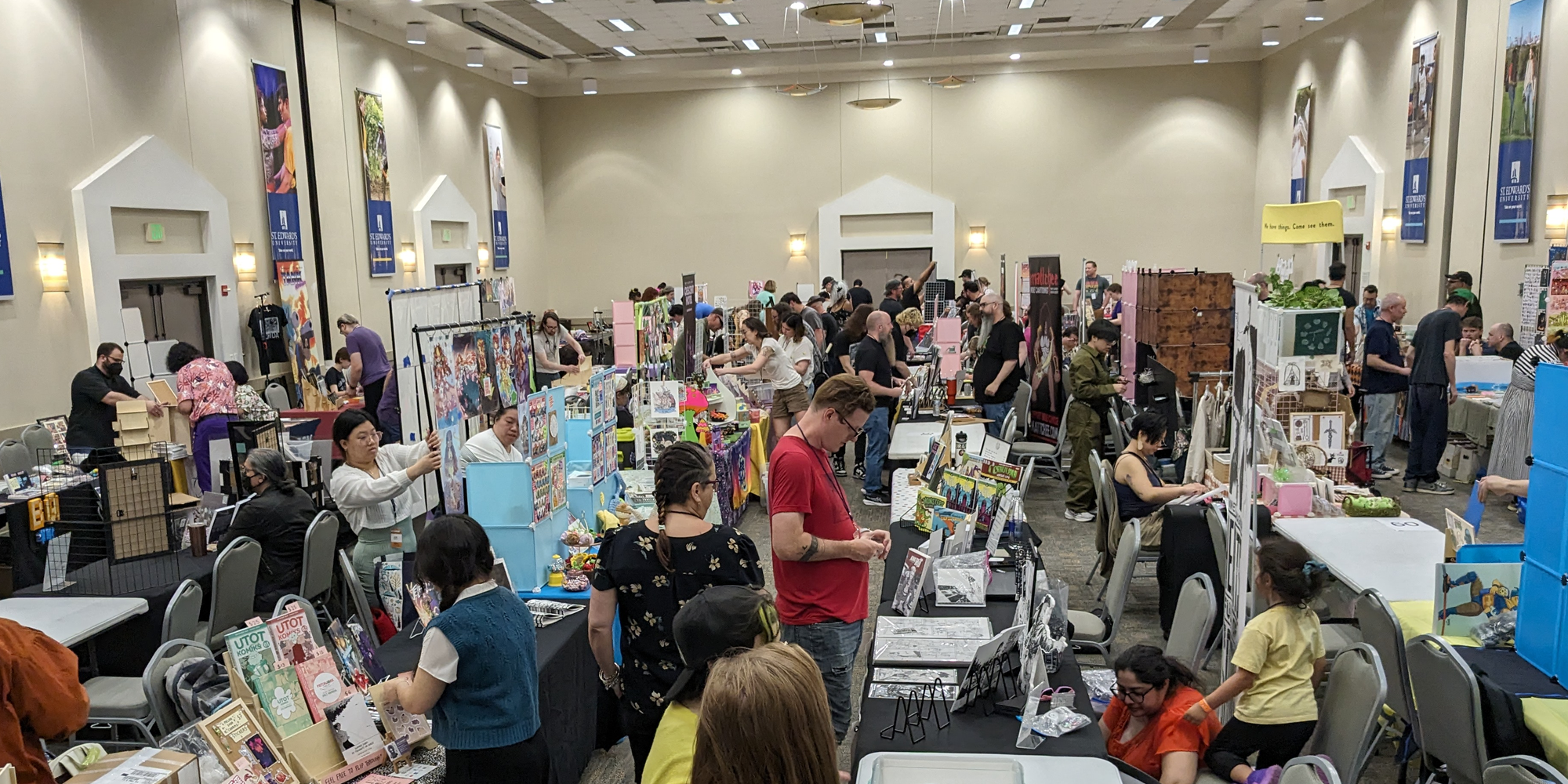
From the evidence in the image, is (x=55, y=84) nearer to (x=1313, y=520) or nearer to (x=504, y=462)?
(x=504, y=462)

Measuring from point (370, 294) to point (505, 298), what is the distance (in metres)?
3.09

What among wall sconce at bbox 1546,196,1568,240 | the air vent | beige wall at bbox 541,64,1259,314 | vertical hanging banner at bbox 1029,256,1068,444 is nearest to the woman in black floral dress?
vertical hanging banner at bbox 1029,256,1068,444

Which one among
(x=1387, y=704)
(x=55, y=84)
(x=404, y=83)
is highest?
(x=404, y=83)

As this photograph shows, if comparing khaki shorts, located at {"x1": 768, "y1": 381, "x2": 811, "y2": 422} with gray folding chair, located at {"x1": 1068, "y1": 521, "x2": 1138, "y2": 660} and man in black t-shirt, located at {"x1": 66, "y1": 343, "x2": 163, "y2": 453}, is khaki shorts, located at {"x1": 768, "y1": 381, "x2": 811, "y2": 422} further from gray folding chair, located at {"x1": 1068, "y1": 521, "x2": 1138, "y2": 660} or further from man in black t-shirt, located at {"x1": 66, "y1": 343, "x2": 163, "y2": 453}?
man in black t-shirt, located at {"x1": 66, "y1": 343, "x2": 163, "y2": 453}

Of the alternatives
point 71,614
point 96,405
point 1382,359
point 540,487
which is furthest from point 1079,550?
point 96,405

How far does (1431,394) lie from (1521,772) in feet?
21.5

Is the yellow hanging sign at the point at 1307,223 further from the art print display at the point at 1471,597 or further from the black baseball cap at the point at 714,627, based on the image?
the black baseball cap at the point at 714,627

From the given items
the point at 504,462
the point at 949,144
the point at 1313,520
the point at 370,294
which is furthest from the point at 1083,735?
the point at 949,144

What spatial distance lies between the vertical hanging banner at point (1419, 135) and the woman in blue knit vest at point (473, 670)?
12.3 metres

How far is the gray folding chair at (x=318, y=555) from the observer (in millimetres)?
4629

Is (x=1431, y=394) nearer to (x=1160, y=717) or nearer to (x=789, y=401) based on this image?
(x=789, y=401)

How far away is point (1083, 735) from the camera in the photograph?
104 inches

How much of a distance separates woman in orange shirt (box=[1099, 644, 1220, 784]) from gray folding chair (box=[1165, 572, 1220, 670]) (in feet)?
→ 1.40

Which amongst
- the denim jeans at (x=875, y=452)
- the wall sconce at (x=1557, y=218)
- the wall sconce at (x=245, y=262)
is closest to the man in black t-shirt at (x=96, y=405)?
the wall sconce at (x=245, y=262)
